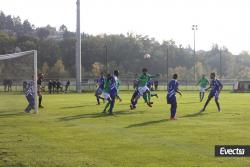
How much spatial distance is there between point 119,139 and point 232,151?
12.8 feet

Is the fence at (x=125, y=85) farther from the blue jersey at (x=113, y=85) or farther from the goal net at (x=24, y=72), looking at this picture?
the blue jersey at (x=113, y=85)

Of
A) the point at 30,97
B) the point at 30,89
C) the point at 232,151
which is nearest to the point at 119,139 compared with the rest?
the point at 232,151

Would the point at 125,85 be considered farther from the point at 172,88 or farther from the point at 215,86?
the point at 172,88

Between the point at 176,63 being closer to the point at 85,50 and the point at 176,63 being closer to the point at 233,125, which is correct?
the point at 85,50

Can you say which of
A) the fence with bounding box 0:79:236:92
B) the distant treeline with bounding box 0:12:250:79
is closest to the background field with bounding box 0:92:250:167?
the fence with bounding box 0:79:236:92

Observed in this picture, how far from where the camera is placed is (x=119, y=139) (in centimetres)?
1483

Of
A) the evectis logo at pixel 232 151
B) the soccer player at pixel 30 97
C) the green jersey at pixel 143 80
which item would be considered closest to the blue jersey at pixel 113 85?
the green jersey at pixel 143 80

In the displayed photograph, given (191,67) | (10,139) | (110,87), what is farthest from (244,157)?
(191,67)

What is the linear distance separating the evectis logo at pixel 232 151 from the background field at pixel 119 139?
214 millimetres

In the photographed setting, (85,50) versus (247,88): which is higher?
(85,50)

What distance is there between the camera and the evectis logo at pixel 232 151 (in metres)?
11.7

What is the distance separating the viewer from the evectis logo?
11693 millimetres

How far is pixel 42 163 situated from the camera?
36.5 feet

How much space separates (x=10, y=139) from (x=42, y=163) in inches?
167
